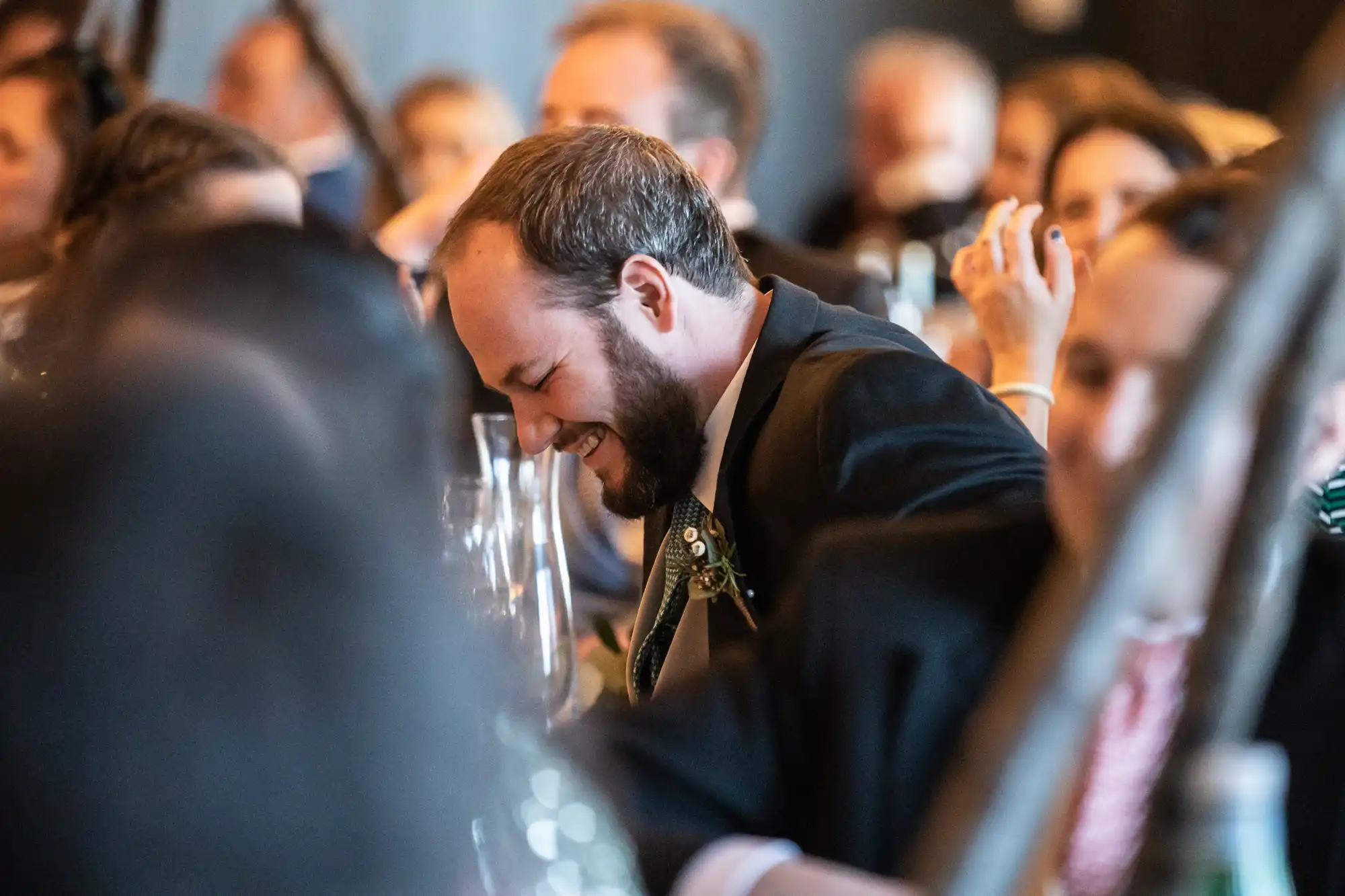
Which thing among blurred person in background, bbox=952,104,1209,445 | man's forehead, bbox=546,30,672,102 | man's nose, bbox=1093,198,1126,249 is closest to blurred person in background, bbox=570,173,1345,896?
blurred person in background, bbox=952,104,1209,445

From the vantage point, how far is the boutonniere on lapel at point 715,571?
1.59m

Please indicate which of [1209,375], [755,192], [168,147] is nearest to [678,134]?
[168,147]

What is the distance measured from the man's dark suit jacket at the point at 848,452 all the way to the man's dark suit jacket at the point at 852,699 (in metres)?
0.16

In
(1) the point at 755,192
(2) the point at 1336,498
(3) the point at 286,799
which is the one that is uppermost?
(3) the point at 286,799

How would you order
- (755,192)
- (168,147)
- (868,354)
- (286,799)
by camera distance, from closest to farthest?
(286,799)
(868,354)
(168,147)
(755,192)

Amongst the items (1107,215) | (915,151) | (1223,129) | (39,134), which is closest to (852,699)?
(1107,215)

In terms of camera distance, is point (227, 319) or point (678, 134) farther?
point (678, 134)

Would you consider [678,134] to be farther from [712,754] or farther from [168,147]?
[712,754]

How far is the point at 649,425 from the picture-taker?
172cm

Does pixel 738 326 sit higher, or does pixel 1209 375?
pixel 1209 375

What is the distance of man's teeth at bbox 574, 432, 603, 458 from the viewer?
5.86ft

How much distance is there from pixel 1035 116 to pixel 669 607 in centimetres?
227

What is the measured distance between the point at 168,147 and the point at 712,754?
4.43 ft

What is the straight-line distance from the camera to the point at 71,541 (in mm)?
683
